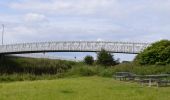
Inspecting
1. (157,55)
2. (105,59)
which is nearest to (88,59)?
(105,59)

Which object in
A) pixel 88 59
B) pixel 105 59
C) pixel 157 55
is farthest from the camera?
pixel 88 59

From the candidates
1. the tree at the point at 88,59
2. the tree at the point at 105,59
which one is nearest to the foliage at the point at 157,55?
the tree at the point at 105,59

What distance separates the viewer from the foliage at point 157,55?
51.5 meters

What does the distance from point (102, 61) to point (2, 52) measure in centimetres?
2686

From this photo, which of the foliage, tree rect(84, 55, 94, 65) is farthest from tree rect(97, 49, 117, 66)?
the foliage

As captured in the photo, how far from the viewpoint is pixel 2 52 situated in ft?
277

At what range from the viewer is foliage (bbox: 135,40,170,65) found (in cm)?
5147

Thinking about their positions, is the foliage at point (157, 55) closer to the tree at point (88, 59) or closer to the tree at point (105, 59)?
the tree at point (105, 59)

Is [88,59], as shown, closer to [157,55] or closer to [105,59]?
[105,59]

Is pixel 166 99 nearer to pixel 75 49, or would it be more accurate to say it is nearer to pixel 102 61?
pixel 102 61

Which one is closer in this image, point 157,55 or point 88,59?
point 157,55

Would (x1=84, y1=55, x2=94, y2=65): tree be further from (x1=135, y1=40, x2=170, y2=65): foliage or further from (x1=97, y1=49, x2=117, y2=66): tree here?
(x1=135, y1=40, x2=170, y2=65): foliage

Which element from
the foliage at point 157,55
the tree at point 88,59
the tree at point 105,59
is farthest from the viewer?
the tree at point 88,59

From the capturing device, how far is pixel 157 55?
5181 cm
